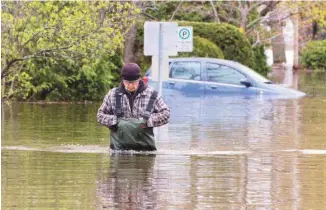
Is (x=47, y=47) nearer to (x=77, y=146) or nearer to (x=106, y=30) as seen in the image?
(x=106, y=30)

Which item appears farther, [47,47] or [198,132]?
[47,47]

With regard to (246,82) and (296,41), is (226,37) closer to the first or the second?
(246,82)

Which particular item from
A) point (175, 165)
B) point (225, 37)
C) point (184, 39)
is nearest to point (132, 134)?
point (175, 165)

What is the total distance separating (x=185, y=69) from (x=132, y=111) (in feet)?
46.8

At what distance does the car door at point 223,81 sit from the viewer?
91.0 ft

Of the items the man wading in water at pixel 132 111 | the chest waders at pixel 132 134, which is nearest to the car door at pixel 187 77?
the chest waders at pixel 132 134

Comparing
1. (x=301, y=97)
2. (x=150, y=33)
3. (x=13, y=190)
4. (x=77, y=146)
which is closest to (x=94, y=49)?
(x=150, y=33)

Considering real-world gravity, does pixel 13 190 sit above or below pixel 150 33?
Answer: below

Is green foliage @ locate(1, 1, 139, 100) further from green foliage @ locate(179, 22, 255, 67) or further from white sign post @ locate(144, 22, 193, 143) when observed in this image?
green foliage @ locate(179, 22, 255, 67)

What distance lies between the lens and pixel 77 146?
1509cm

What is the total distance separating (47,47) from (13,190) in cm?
1167

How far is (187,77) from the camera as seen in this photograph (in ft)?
91.6

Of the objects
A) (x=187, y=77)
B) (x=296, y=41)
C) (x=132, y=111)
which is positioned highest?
(x=296, y=41)

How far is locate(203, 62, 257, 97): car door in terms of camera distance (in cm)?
2773
